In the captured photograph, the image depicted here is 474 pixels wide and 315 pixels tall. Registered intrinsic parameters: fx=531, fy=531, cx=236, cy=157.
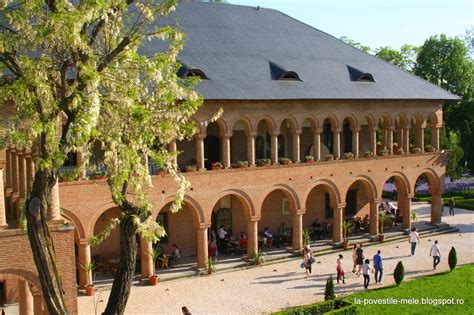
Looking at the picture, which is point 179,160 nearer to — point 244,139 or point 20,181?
point 244,139

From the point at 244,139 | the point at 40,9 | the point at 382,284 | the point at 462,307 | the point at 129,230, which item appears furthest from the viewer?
the point at 244,139

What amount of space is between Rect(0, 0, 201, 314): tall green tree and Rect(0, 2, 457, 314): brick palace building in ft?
29.2

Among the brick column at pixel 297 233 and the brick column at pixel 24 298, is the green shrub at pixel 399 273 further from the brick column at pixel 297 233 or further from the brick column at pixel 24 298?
the brick column at pixel 24 298

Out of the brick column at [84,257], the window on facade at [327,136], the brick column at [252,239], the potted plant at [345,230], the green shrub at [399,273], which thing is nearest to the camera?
the brick column at [84,257]

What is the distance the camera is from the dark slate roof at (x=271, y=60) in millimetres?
26000

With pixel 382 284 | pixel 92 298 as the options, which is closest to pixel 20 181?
pixel 92 298

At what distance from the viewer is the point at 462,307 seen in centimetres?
1950

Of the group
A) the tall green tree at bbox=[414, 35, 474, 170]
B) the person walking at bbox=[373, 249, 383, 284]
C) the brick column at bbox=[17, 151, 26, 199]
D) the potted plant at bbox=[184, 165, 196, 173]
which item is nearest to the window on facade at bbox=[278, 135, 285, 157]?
the potted plant at bbox=[184, 165, 196, 173]

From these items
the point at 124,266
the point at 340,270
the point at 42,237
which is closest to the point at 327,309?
the point at 340,270

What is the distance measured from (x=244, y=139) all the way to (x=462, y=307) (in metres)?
13.9

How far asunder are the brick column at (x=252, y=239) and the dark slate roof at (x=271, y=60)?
6.18m

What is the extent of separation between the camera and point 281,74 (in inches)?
1095

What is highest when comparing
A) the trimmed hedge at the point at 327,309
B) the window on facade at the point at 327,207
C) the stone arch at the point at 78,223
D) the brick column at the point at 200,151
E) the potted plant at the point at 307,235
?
the brick column at the point at 200,151

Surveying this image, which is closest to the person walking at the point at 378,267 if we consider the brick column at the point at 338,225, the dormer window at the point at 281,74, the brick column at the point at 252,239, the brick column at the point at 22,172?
the brick column at the point at 252,239
